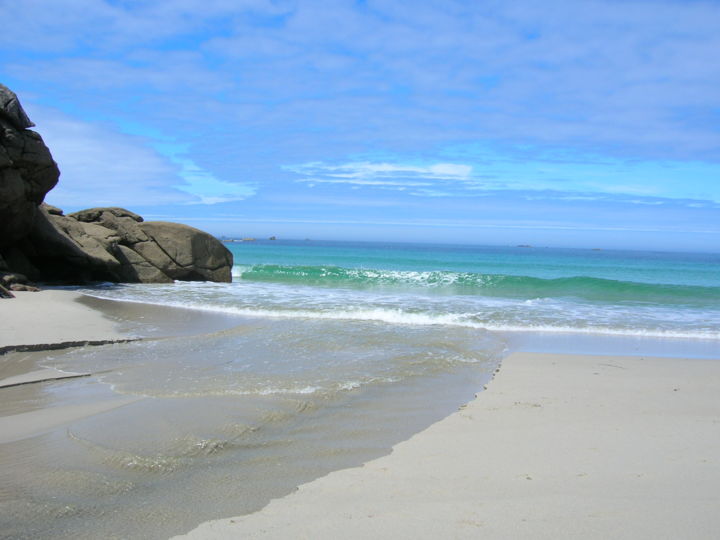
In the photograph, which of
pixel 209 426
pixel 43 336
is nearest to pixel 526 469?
pixel 209 426

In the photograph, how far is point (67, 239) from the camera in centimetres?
1706

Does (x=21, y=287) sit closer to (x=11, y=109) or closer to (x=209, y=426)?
(x=11, y=109)

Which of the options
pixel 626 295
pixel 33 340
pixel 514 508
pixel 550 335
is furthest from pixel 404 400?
pixel 626 295

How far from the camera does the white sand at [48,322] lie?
8.28 m

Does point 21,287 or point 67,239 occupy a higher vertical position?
point 67,239

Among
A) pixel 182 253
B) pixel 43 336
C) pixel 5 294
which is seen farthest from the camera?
pixel 182 253

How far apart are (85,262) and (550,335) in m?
13.3

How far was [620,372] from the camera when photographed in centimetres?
774

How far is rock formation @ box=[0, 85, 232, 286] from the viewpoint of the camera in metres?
14.5

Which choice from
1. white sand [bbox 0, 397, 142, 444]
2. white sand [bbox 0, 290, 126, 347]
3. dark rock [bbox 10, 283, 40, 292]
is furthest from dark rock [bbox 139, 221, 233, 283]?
white sand [bbox 0, 397, 142, 444]

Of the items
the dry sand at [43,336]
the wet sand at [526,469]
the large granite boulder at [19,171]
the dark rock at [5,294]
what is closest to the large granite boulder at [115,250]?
the large granite boulder at [19,171]

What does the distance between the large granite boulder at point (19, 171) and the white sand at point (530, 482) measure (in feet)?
44.0

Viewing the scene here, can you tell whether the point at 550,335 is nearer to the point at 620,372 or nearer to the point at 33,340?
the point at 620,372

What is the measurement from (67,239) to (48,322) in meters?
8.55
